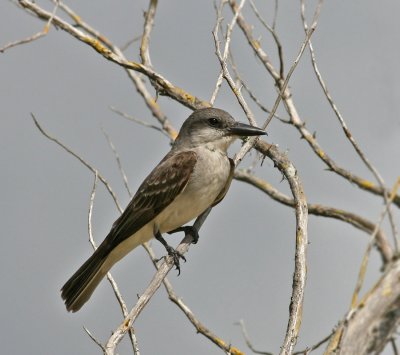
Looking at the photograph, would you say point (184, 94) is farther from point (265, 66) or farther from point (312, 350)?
point (312, 350)

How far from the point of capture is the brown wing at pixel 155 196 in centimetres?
760

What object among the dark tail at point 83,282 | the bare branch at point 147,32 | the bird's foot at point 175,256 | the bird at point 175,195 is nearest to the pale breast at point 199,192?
the bird at point 175,195

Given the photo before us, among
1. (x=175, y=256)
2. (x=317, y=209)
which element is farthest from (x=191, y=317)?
(x=317, y=209)

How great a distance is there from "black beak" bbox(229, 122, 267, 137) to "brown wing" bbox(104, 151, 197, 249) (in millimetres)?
470

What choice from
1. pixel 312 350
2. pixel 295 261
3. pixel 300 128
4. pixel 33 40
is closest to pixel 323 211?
pixel 300 128

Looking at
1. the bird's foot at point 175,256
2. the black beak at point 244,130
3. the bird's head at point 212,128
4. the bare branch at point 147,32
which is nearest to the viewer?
the bird's foot at point 175,256

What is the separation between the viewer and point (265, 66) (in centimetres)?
872

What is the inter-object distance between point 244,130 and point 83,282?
223 centimetres

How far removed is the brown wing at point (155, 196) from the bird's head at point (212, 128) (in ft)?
0.79

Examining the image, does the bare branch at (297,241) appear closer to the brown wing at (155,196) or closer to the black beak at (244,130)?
the black beak at (244,130)

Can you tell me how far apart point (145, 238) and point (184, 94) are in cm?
→ 154

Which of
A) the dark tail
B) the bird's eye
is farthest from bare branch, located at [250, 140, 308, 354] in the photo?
the dark tail

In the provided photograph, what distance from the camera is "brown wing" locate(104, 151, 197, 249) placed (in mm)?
7602

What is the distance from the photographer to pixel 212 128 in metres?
7.95
